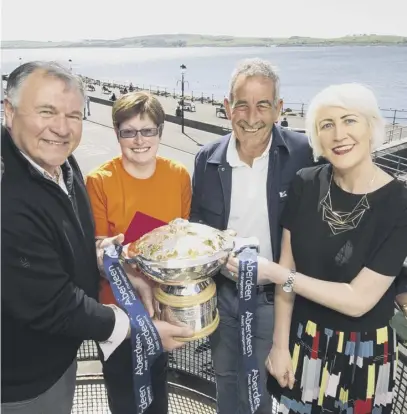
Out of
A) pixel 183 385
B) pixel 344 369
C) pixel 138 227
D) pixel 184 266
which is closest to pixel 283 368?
pixel 344 369

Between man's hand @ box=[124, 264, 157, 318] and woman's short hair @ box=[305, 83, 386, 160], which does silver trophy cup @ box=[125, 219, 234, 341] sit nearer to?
man's hand @ box=[124, 264, 157, 318]

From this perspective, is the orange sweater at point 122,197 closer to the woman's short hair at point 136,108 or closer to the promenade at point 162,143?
the woman's short hair at point 136,108

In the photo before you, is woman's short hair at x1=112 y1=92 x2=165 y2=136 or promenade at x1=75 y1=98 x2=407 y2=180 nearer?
woman's short hair at x1=112 y1=92 x2=165 y2=136

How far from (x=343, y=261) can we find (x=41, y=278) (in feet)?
3.71

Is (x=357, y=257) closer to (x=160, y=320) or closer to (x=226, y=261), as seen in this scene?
(x=226, y=261)

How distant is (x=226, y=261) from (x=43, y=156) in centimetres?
81

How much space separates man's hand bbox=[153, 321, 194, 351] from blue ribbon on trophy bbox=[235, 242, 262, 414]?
0.84 ft

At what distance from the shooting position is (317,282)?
1793 mm

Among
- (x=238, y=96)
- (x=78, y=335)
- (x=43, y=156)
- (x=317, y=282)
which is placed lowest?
(x=78, y=335)

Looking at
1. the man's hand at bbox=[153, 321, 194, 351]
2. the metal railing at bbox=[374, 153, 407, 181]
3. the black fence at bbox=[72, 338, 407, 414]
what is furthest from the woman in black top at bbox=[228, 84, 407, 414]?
the metal railing at bbox=[374, 153, 407, 181]

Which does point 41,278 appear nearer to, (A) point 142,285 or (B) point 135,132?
(A) point 142,285

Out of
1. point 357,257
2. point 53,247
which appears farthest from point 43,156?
point 357,257

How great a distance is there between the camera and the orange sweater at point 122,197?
2088 mm

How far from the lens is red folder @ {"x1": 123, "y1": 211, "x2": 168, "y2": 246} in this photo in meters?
Answer: 2.11
